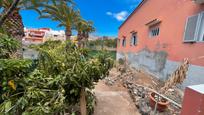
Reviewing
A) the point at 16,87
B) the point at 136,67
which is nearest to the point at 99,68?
the point at 16,87

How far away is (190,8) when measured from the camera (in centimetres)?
632

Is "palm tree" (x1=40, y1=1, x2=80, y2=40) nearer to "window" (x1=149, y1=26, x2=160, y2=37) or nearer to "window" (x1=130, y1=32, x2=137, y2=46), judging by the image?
"window" (x1=130, y1=32, x2=137, y2=46)

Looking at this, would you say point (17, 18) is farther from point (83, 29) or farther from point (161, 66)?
point (161, 66)

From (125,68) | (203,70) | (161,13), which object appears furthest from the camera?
(125,68)

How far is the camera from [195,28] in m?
5.93

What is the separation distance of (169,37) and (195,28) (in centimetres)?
196

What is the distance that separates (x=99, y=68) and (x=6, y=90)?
1.96 meters

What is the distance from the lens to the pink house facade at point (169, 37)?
5789 millimetres

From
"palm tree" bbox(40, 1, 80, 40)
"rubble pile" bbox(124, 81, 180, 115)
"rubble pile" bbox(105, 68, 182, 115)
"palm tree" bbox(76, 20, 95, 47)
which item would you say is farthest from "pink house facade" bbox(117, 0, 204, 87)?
"palm tree" bbox(40, 1, 80, 40)

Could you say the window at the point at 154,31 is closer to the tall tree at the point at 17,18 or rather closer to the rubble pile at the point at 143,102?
the rubble pile at the point at 143,102

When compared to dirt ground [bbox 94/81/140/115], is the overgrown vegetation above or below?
above

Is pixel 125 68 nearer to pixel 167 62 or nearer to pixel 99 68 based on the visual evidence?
pixel 167 62

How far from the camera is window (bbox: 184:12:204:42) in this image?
569 centimetres

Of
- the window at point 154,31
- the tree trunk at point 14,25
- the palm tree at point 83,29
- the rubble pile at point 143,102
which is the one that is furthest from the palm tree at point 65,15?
the rubble pile at point 143,102
